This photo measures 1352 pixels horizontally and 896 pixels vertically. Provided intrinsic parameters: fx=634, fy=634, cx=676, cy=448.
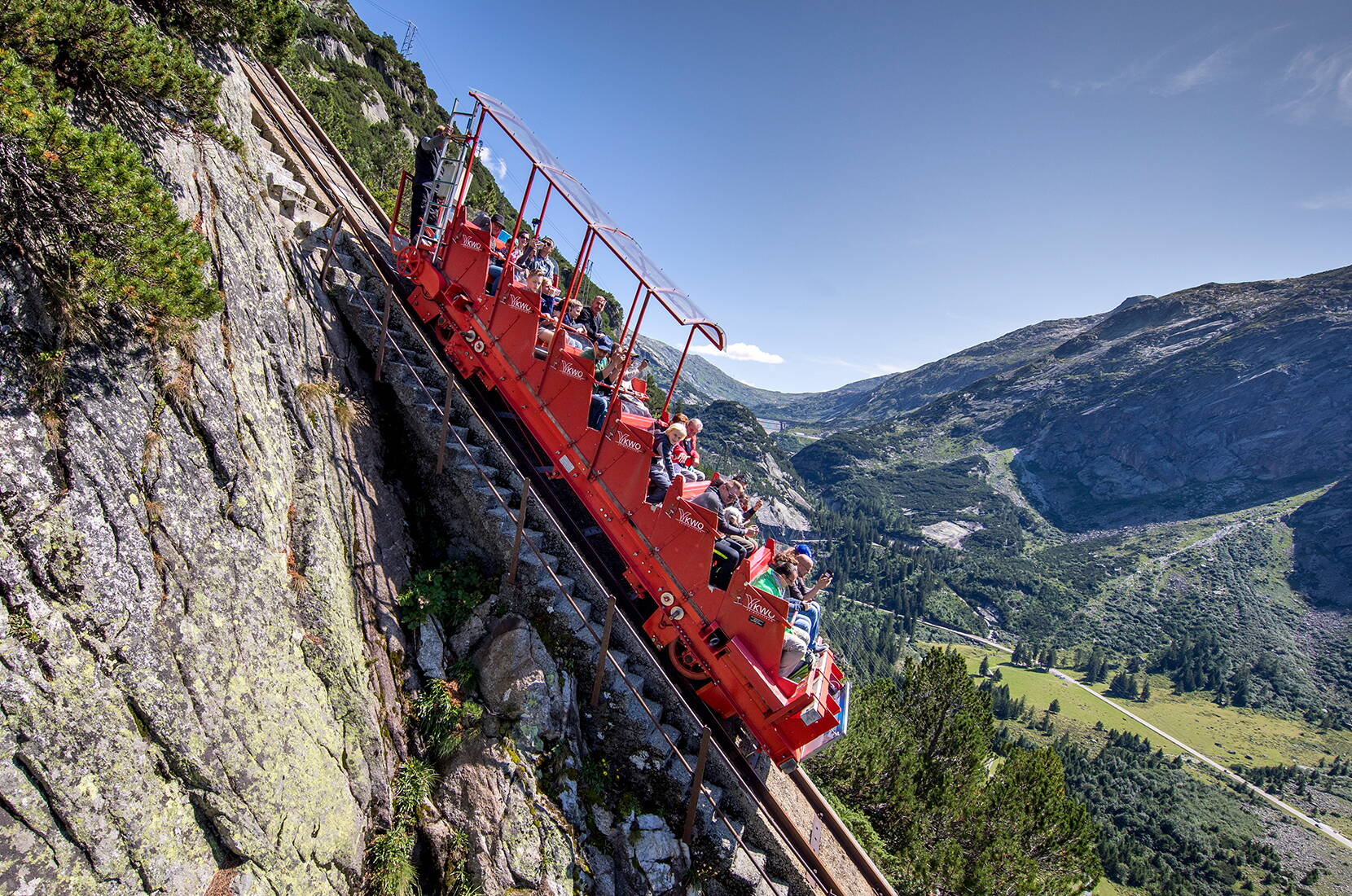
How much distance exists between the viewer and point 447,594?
30.5 ft

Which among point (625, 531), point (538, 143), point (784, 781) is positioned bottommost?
point (784, 781)

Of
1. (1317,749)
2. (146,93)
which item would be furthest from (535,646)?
(1317,749)

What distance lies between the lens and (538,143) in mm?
A: 11000

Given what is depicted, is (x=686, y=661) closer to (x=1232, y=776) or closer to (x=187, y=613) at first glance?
(x=187, y=613)

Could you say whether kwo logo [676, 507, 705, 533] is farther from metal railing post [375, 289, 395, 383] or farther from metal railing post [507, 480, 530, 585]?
metal railing post [375, 289, 395, 383]

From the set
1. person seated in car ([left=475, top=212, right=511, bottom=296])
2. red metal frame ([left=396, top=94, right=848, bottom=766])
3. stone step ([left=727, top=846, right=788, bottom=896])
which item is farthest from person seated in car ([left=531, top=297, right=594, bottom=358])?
stone step ([left=727, top=846, right=788, bottom=896])

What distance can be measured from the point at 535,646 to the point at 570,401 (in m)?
3.93

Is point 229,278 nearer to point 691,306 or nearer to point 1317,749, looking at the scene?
point 691,306

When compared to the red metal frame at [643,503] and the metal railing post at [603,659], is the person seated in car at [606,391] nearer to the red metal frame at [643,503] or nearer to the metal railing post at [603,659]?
the red metal frame at [643,503]

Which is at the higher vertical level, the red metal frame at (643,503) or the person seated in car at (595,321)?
the person seated in car at (595,321)

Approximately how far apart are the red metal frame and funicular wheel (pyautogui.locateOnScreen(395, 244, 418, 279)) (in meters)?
0.94

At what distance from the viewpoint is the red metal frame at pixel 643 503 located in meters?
9.18

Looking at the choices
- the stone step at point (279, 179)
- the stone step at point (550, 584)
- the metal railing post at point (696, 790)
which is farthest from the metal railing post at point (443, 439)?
the metal railing post at point (696, 790)

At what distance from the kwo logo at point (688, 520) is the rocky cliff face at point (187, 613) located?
4.28 meters
